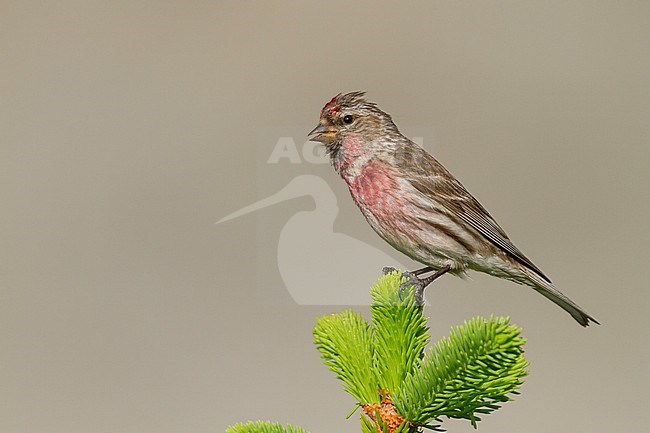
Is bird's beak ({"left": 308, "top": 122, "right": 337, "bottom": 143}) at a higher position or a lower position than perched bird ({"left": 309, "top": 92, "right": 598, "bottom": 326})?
higher

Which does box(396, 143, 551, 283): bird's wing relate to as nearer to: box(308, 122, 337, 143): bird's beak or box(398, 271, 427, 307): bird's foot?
box(308, 122, 337, 143): bird's beak

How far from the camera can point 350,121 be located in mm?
1521

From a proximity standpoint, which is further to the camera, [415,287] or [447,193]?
[447,193]

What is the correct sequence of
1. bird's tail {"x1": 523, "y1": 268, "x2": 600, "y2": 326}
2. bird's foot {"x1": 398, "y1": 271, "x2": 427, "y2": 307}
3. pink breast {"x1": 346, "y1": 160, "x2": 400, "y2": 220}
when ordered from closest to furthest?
bird's foot {"x1": 398, "y1": 271, "x2": 427, "y2": 307} < bird's tail {"x1": 523, "y1": 268, "x2": 600, "y2": 326} < pink breast {"x1": 346, "y1": 160, "x2": 400, "y2": 220}

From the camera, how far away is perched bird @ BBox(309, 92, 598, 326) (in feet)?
4.99

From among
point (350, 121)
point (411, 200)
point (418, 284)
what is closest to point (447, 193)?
point (411, 200)

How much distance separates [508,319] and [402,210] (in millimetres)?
749

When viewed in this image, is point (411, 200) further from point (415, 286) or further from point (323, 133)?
point (415, 286)

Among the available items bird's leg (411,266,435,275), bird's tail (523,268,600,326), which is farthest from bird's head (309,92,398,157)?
bird's tail (523,268,600,326)

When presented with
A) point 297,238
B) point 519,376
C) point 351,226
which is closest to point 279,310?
point 351,226

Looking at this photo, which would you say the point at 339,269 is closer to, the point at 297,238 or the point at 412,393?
the point at 297,238

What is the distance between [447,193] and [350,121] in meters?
0.25

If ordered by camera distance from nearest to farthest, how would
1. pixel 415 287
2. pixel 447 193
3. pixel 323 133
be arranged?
pixel 415 287, pixel 323 133, pixel 447 193

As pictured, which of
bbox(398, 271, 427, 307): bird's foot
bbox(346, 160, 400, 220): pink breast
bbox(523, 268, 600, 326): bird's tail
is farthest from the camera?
bbox(346, 160, 400, 220): pink breast
